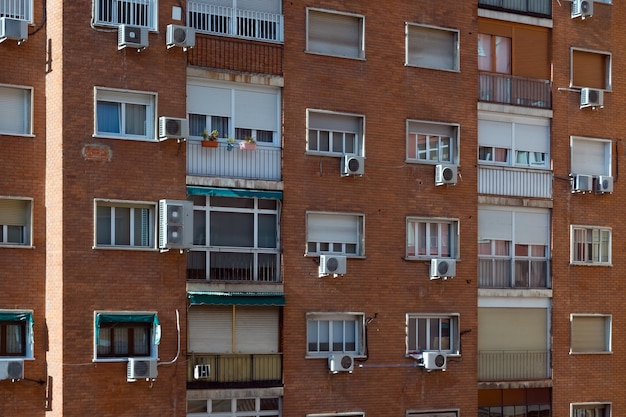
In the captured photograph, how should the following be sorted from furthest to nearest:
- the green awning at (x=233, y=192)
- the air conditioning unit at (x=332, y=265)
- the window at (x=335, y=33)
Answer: the window at (x=335, y=33)
the air conditioning unit at (x=332, y=265)
the green awning at (x=233, y=192)

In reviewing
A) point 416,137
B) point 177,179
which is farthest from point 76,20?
point 416,137

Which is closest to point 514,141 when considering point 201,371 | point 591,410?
point 591,410

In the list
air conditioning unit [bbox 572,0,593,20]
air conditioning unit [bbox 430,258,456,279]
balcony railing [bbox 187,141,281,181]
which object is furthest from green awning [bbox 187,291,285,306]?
air conditioning unit [bbox 572,0,593,20]

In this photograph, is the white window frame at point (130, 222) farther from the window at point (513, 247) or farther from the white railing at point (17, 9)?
the window at point (513, 247)

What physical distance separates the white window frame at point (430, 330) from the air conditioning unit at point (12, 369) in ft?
27.6

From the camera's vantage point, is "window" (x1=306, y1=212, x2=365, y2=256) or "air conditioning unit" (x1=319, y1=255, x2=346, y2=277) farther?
"window" (x1=306, y1=212, x2=365, y2=256)

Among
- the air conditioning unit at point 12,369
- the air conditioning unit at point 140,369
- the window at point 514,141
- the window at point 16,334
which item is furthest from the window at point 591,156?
the air conditioning unit at point 12,369

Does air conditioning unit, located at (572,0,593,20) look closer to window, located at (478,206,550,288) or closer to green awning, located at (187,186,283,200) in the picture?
window, located at (478,206,550,288)

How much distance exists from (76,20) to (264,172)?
4.89 meters

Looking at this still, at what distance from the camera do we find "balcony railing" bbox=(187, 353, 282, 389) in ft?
81.1

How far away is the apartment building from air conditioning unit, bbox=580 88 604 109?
4cm

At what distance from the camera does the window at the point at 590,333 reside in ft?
97.5

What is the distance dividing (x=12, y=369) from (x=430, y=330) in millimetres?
9327

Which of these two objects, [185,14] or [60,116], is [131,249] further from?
[185,14]
